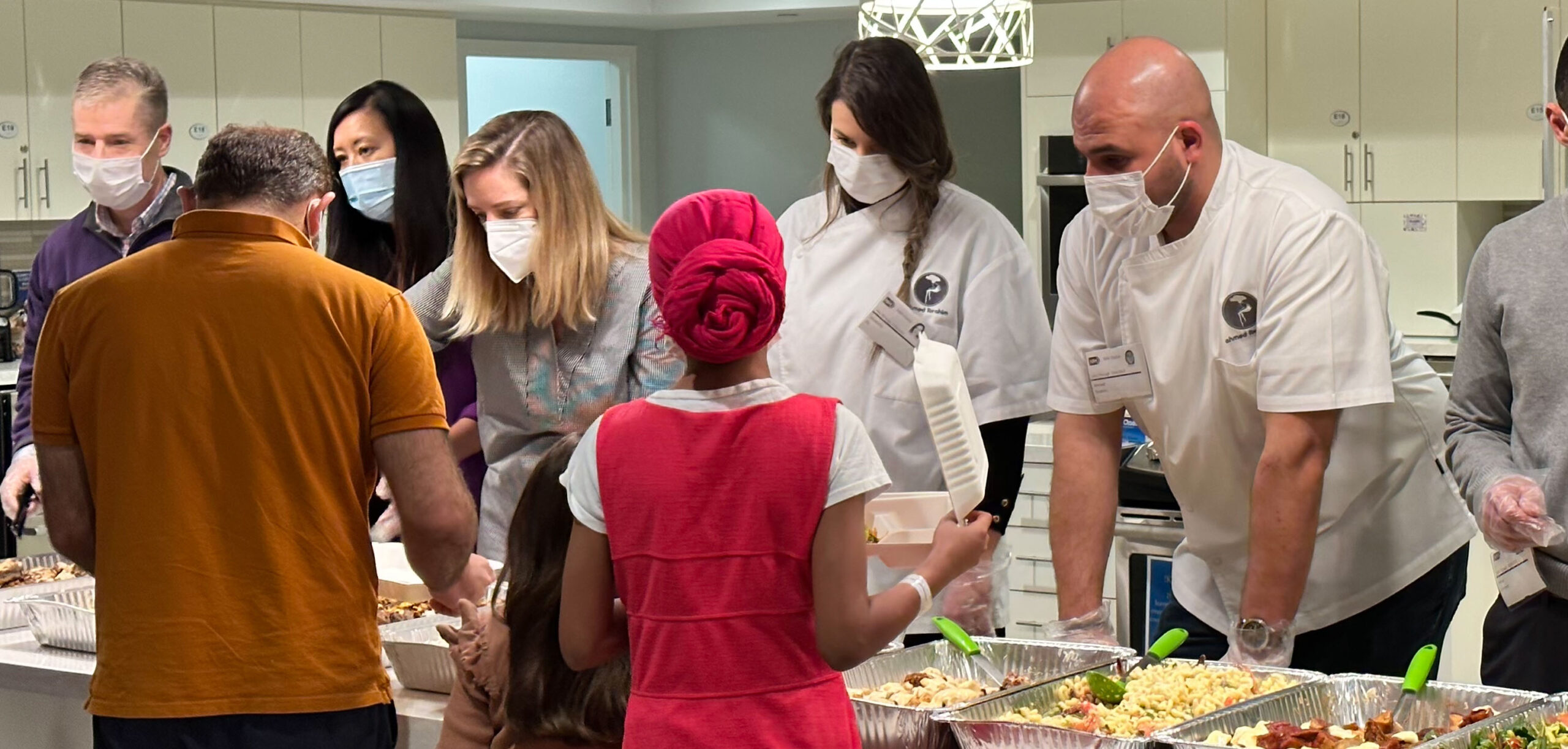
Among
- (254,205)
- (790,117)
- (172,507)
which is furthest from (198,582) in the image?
(790,117)

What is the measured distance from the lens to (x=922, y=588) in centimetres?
158

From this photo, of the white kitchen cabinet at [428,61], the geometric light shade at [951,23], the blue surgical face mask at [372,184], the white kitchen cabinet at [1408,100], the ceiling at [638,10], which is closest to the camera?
the blue surgical face mask at [372,184]

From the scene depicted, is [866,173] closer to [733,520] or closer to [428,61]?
[733,520]

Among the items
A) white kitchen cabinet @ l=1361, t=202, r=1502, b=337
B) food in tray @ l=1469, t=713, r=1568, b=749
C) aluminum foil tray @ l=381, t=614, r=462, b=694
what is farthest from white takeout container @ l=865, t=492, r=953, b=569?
white kitchen cabinet @ l=1361, t=202, r=1502, b=337

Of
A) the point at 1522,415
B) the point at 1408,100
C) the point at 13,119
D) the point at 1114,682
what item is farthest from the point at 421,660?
the point at 13,119

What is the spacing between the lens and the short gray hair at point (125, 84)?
3000 millimetres

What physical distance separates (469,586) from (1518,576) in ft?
4.29

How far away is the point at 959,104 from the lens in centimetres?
681

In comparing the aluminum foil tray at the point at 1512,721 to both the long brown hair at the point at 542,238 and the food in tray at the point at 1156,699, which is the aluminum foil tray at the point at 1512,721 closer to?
the food in tray at the point at 1156,699

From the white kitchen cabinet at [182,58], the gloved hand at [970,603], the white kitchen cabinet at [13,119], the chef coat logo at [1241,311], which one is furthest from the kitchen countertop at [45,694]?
the white kitchen cabinet at [182,58]

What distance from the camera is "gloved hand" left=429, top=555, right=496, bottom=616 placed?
2.05m

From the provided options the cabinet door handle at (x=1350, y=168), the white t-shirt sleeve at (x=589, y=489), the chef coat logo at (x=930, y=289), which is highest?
the cabinet door handle at (x=1350, y=168)

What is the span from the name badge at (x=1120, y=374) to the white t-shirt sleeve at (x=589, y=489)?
90cm

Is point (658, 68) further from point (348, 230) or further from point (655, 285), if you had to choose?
point (655, 285)
